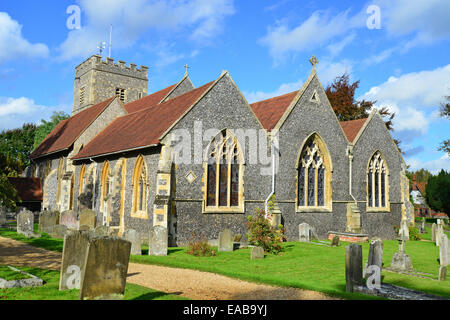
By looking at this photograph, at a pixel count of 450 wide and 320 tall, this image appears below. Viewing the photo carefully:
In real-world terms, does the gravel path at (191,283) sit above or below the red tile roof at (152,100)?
below

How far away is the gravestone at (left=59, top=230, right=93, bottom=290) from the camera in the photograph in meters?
8.66

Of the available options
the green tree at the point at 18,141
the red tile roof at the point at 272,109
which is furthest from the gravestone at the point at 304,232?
the green tree at the point at 18,141

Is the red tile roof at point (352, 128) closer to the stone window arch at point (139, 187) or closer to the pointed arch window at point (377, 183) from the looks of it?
the pointed arch window at point (377, 183)

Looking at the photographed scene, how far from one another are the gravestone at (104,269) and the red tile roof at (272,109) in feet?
49.5

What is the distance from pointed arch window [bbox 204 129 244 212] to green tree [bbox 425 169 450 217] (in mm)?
38373

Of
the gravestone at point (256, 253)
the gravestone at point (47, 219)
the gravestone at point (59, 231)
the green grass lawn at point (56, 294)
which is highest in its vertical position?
the gravestone at point (47, 219)

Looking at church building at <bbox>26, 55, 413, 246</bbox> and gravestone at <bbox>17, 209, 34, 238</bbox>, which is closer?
church building at <bbox>26, 55, 413, 246</bbox>

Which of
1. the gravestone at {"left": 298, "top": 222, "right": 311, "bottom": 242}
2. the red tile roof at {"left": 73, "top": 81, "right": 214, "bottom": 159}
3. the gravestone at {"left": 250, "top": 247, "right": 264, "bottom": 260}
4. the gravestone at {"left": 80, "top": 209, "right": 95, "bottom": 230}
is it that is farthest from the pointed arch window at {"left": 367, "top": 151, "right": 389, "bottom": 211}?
the gravestone at {"left": 80, "top": 209, "right": 95, "bottom": 230}

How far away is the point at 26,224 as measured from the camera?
19.3 m

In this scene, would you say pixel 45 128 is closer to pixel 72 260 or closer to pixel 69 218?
pixel 69 218

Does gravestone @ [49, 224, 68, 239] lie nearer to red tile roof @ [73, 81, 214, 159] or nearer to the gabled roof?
red tile roof @ [73, 81, 214, 159]

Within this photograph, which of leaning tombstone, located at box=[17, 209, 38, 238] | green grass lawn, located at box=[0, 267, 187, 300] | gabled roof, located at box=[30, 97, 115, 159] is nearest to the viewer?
green grass lawn, located at box=[0, 267, 187, 300]

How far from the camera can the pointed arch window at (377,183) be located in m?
25.1
